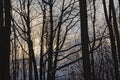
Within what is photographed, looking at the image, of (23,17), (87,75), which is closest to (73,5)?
(23,17)

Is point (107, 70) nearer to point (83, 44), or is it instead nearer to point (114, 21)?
point (114, 21)

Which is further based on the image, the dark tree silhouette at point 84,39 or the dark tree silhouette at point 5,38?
the dark tree silhouette at point 5,38

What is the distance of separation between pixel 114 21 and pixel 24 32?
26.5ft

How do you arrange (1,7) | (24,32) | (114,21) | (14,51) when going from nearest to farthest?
(1,7), (114,21), (24,32), (14,51)

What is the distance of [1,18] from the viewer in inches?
611

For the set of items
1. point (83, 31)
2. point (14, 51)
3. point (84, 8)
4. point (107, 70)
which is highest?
point (84, 8)

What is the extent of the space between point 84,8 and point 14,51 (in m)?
25.9

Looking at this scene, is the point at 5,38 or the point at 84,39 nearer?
the point at 84,39

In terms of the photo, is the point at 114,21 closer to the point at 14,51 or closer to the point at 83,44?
the point at 83,44

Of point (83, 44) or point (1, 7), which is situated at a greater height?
point (1, 7)

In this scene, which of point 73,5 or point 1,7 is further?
point 73,5

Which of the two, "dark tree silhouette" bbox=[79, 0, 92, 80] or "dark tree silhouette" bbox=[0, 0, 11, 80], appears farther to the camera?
"dark tree silhouette" bbox=[0, 0, 11, 80]

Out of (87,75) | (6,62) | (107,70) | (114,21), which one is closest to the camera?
(87,75)

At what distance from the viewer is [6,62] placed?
14148 mm
